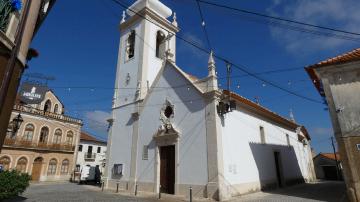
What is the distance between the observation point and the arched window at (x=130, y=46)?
22.4 meters

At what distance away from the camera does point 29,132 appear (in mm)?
31391

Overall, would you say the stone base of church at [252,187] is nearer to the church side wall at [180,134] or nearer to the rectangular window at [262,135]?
the church side wall at [180,134]

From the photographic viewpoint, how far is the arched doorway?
31.2 metres

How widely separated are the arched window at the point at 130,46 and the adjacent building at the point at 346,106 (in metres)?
15.3

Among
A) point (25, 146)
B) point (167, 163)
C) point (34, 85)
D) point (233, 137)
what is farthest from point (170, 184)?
point (25, 146)

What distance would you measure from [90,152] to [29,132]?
44.6 ft

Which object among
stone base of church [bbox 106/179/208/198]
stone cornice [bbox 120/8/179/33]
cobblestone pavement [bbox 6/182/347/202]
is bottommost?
cobblestone pavement [bbox 6/182/347/202]

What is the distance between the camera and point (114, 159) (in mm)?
19375

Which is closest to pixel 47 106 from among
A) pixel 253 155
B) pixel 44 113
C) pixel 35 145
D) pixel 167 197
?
pixel 44 113

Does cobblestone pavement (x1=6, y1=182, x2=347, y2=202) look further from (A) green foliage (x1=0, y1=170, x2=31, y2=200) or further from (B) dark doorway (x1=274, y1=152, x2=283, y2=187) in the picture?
(B) dark doorway (x1=274, y1=152, x2=283, y2=187)

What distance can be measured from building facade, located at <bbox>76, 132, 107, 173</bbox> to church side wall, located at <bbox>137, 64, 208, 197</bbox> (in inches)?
1098

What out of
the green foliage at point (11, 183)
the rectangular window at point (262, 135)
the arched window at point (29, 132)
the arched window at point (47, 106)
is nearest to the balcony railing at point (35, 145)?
the arched window at point (29, 132)

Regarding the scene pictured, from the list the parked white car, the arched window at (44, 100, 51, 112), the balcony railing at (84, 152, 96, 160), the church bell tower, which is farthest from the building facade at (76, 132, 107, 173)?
the church bell tower

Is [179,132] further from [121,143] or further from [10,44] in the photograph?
[10,44]
